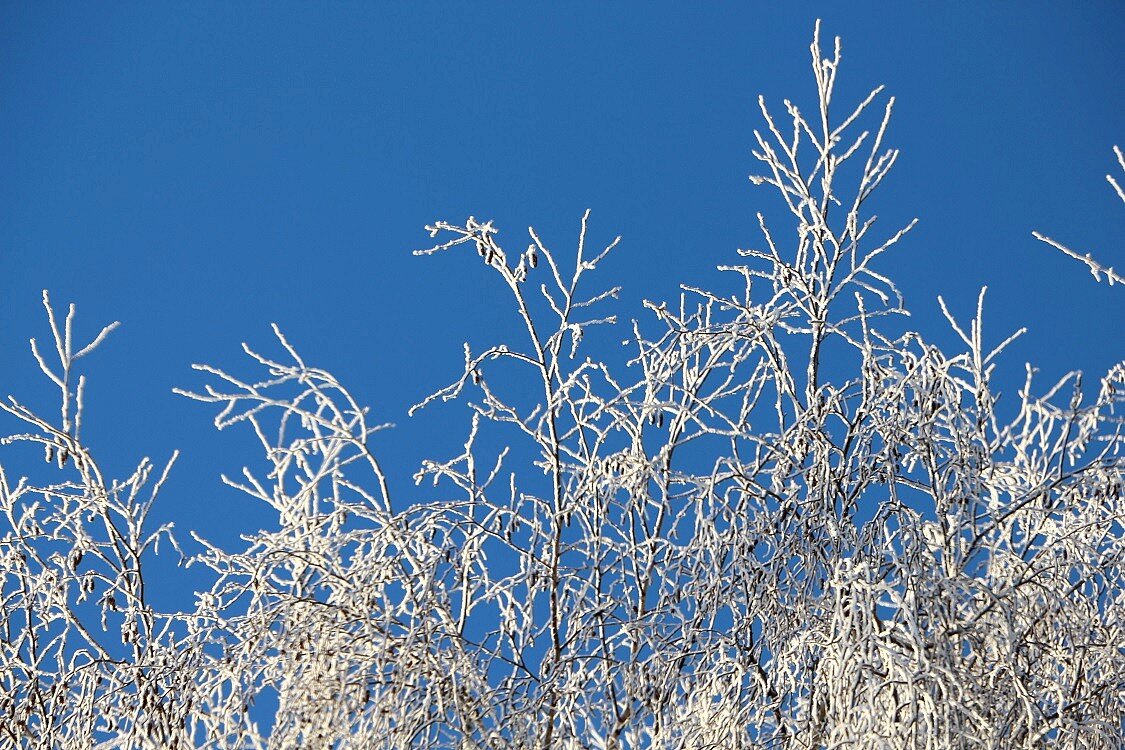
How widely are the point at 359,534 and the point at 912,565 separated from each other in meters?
1.44

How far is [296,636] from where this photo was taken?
3668mm

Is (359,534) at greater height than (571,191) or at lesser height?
lesser

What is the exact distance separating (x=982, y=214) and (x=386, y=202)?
54.4ft

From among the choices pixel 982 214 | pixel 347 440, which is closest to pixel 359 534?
pixel 347 440

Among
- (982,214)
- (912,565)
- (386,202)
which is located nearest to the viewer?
(912,565)

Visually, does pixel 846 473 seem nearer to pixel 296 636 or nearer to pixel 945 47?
pixel 296 636

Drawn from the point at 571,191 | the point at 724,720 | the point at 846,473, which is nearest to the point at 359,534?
the point at 724,720

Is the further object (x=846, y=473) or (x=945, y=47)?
(x=945, y=47)

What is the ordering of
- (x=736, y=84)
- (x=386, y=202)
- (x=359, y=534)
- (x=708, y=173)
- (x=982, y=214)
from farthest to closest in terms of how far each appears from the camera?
(x=386, y=202)
(x=736, y=84)
(x=708, y=173)
(x=982, y=214)
(x=359, y=534)

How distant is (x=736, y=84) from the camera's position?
1359 inches

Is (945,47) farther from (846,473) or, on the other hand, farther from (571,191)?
(846,473)

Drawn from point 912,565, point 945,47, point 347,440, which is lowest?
point 912,565

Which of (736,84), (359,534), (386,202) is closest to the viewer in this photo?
(359,534)

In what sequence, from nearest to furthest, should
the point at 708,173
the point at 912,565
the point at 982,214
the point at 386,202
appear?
the point at 912,565
the point at 982,214
the point at 708,173
the point at 386,202
